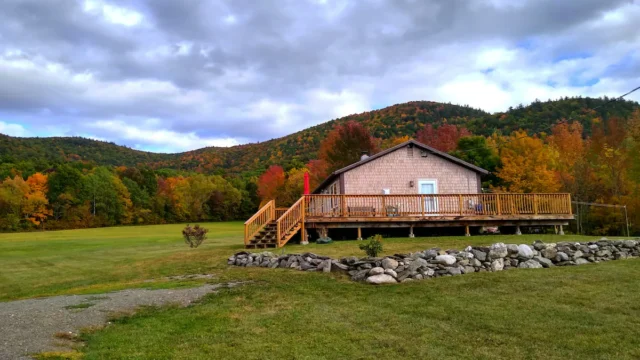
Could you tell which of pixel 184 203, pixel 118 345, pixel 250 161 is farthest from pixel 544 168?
pixel 250 161

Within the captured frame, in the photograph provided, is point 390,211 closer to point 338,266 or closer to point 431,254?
point 431,254

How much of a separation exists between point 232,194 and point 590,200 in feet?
173

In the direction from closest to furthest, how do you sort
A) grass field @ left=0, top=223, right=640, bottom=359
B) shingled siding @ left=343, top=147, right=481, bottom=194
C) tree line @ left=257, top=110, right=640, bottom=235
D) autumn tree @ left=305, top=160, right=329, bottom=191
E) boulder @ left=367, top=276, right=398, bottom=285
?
grass field @ left=0, top=223, right=640, bottom=359, boulder @ left=367, top=276, right=398, bottom=285, shingled siding @ left=343, top=147, right=481, bottom=194, tree line @ left=257, top=110, right=640, bottom=235, autumn tree @ left=305, top=160, right=329, bottom=191

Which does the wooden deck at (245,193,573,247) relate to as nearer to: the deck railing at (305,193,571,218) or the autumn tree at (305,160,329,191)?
the deck railing at (305,193,571,218)

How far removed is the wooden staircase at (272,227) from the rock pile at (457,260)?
4423 millimetres

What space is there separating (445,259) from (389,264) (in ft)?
4.55

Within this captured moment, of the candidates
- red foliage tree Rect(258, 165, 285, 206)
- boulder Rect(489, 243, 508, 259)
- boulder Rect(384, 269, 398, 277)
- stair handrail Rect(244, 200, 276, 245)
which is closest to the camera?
boulder Rect(384, 269, 398, 277)

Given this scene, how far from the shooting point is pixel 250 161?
306ft

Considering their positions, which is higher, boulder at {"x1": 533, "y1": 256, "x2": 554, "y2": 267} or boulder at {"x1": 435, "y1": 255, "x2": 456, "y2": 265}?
boulder at {"x1": 435, "y1": 255, "x2": 456, "y2": 265}

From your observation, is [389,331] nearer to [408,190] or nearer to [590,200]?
[408,190]

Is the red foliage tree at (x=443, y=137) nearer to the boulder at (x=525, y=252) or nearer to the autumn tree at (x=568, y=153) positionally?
the autumn tree at (x=568, y=153)

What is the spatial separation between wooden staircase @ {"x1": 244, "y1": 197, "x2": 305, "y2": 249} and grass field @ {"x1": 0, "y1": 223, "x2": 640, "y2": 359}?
602cm

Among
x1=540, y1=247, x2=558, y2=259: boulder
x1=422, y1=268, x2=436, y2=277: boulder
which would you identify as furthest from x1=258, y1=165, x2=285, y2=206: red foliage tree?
x1=422, y1=268, x2=436, y2=277: boulder

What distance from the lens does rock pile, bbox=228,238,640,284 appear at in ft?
32.4
